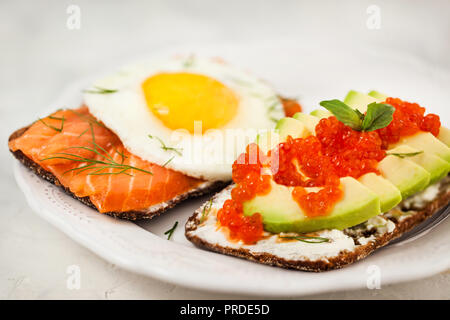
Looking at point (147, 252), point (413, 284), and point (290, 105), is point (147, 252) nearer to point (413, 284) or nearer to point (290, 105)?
point (413, 284)

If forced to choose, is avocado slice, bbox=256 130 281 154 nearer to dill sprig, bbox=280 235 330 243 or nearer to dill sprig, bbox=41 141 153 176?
dill sprig, bbox=280 235 330 243

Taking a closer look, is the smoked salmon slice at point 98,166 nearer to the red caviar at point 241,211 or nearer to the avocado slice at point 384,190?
the red caviar at point 241,211

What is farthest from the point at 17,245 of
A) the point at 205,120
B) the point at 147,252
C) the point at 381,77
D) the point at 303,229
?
the point at 381,77

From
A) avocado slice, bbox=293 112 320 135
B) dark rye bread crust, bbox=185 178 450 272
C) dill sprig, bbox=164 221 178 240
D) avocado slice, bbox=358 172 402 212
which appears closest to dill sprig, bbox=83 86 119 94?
dill sprig, bbox=164 221 178 240

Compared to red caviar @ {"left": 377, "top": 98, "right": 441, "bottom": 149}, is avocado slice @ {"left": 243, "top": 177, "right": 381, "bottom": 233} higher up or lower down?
lower down

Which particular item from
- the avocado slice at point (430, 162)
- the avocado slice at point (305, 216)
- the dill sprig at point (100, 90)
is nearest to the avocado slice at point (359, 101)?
the avocado slice at point (430, 162)

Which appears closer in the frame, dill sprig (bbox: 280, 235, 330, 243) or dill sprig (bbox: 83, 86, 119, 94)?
dill sprig (bbox: 280, 235, 330, 243)

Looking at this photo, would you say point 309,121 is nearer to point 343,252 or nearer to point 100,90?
point 343,252

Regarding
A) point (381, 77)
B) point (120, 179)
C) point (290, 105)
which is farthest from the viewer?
point (381, 77)

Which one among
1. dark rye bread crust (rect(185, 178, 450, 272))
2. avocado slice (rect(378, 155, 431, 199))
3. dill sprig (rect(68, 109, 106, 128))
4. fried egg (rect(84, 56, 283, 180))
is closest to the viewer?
dark rye bread crust (rect(185, 178, 450, 272))
